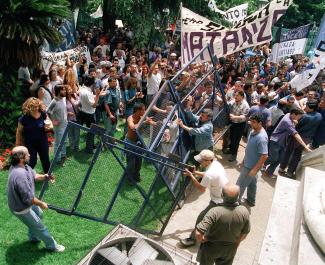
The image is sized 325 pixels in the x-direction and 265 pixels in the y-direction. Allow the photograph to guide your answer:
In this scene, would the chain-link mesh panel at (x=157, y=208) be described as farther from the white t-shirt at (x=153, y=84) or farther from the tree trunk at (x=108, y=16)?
the tree trunk at (x=108, y=16)

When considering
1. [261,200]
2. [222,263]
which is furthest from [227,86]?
[222,263]

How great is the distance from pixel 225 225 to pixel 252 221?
257 cm

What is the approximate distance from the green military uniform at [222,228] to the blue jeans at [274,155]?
3.78 meters

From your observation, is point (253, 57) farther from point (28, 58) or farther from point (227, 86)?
point (28, 58)

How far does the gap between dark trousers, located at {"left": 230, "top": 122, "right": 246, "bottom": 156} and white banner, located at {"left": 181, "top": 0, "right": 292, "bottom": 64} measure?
1.63 m

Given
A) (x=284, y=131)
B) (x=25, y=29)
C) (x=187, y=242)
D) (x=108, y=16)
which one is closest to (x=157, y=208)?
(x=187, y=242)

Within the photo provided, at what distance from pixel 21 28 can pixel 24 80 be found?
118 cm

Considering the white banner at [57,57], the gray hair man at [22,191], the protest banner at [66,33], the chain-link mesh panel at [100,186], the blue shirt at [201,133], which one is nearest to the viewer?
the gray hair man at [22,191]

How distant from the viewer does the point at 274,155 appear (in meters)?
7.93

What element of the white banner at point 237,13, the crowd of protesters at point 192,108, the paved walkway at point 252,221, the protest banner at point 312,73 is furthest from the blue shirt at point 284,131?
the white banner at point 237,13

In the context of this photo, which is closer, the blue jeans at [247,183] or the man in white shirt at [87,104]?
the blue jeans at [247,183]

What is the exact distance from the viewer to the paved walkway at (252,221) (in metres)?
5.70

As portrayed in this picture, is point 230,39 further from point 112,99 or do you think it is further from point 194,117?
point 112,99

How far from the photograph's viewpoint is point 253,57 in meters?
16.0
